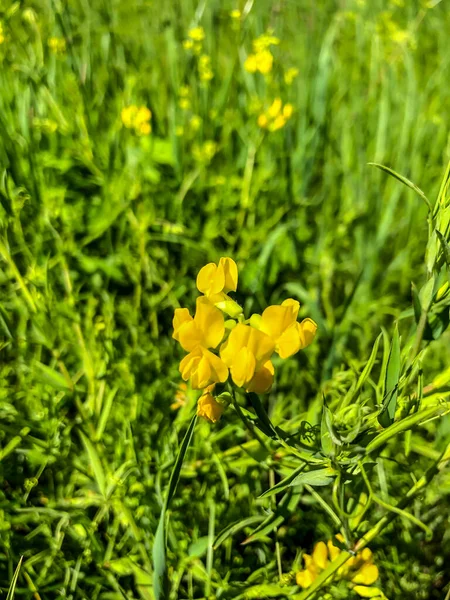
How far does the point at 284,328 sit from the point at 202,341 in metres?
0.10

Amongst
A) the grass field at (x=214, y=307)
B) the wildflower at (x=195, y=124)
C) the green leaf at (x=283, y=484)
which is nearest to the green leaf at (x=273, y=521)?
the grass field at (x=214, y=307)

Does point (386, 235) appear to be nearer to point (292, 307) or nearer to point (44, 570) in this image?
point (292, 307)

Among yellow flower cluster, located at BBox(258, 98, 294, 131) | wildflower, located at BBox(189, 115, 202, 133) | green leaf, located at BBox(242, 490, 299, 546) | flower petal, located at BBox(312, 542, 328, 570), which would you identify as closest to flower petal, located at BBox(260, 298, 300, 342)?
green leaf, located at BBox(242, 490, 299, 546)

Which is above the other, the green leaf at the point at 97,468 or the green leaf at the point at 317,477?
the green leaf at the point at 317,477

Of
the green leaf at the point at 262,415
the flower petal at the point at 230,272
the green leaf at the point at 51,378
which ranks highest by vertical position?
the flower petal at the point at 230,272

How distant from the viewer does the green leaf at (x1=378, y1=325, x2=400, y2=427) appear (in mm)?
669

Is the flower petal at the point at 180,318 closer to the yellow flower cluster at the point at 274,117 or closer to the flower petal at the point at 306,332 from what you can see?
the flower petal at the point at 306,332

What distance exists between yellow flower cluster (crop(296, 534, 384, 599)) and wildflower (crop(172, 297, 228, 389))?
1.36 ft

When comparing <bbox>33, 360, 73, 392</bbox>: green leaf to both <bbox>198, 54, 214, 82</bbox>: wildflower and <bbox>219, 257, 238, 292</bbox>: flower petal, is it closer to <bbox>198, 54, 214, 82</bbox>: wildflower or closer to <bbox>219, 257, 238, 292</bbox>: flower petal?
<bbox>219, 257, 238, 292</bbox>: flower petal

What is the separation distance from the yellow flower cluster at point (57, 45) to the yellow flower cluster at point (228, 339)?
1278mm

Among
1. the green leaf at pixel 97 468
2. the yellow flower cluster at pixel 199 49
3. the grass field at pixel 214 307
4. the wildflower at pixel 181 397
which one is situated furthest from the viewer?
the yellow flower cluster at pixel 199 49

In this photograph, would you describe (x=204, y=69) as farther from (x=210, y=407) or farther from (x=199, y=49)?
(x=210, y=407)

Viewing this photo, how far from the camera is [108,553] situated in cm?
98

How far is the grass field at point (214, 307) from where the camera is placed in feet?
2.78
